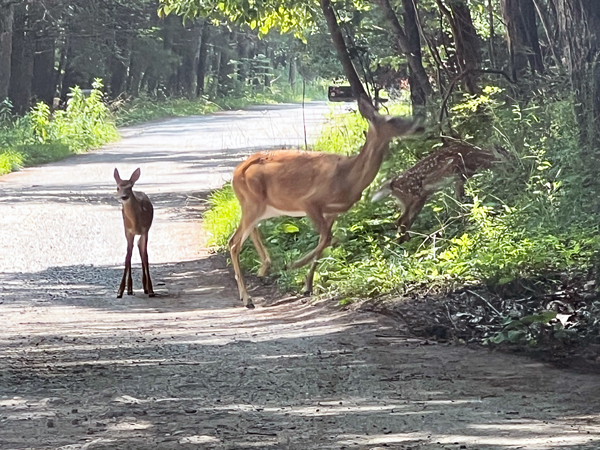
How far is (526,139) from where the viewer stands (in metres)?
13.7

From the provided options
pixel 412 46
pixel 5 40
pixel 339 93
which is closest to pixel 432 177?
pixel 412 46

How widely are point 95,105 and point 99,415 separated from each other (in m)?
34.4

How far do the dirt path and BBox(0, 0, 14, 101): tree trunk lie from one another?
67.7 feet

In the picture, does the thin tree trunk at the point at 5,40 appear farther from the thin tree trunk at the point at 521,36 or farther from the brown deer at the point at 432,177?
the brown deer at the point at 432,177

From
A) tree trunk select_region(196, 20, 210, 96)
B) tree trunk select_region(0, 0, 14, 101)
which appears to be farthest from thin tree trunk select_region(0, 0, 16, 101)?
tree trunk select_region(196, 20, 210, 96)

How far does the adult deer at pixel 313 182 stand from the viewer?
41.1 feet

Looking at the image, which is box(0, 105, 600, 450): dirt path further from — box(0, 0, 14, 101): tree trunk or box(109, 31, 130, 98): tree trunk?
box(109, 31, 130, 98): tree trunk

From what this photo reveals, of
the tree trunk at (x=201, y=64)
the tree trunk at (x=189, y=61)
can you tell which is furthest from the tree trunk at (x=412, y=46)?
the tree trunk at (x=201, y=64)

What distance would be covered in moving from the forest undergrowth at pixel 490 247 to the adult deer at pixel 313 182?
491mm

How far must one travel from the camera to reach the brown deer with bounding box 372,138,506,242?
1335cm

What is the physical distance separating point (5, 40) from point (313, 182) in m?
24.3

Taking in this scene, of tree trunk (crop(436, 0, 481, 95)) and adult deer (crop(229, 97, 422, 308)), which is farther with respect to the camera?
tree trunk (crop(436, 0, 481, 95))

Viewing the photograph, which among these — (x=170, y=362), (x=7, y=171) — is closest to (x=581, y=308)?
(x=170, y=362)

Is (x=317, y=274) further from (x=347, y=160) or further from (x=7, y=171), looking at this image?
(x=7, y=171)
